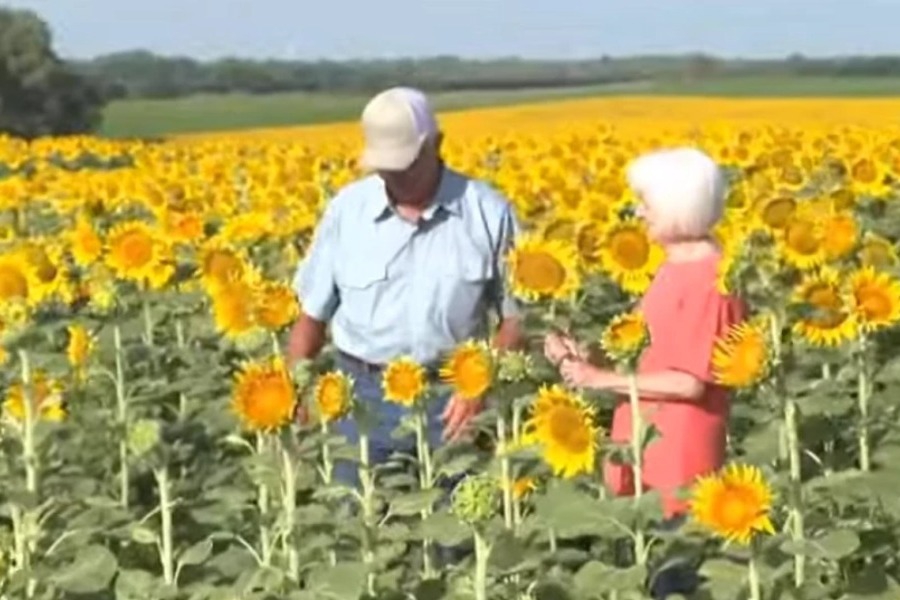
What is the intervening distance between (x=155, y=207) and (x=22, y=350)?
14.5ft

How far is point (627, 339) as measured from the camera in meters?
3.85

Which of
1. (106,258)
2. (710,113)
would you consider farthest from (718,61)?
(106,258)

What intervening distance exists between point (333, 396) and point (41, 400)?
3.46 ft

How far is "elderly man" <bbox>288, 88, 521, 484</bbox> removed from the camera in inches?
188

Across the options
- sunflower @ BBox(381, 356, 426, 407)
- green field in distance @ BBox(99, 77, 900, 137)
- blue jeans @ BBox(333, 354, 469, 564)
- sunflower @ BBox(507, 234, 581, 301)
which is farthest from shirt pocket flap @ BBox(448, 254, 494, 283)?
green field in distance @ BBox(99, 77, 900, 137)

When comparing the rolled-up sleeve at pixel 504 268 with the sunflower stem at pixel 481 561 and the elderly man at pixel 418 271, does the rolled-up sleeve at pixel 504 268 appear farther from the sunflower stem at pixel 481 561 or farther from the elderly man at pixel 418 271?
the sunflower stem at pixel 481 561

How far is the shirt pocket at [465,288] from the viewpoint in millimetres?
4805

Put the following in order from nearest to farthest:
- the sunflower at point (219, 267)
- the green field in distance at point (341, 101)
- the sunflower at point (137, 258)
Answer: the sunflower at point (219, 267) < the sunflower at point (137, 258) < the green field in distance at point (341, 101)

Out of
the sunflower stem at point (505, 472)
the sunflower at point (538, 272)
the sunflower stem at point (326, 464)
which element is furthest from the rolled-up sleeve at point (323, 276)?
the sunflower stem at point (505, 472)

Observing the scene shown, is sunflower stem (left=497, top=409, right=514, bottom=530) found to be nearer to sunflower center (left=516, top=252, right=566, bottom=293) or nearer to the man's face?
sunflower center (left=516, top=252, right=566, bottom=293)

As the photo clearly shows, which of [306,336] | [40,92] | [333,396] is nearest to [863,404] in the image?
[306,336]

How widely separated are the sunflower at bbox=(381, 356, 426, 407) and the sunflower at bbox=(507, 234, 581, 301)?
0.98ft

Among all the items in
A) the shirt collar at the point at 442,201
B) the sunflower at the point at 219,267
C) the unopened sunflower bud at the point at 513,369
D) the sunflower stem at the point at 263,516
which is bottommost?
the sunflower stem at the point at 263,516

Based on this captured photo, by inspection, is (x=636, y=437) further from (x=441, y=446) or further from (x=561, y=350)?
(x=441, y=446)
